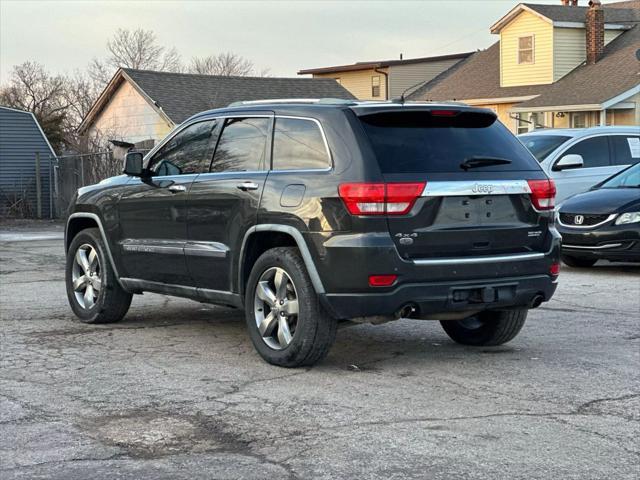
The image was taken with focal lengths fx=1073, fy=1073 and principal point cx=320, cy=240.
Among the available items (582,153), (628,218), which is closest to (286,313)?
(628,218)

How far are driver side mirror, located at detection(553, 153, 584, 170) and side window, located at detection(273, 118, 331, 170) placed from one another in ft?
30.7

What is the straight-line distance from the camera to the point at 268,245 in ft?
24.5

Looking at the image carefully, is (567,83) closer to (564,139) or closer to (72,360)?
(564,139)

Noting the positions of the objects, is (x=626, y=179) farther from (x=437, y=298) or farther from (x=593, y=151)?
(x=437, y=298)

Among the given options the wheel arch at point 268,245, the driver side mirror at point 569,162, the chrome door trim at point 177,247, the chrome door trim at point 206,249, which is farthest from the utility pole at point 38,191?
the wheel arch at point 268,245

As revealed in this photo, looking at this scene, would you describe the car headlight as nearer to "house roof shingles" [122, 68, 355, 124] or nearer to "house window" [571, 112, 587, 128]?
"house window" [571, 112, 587, 128]

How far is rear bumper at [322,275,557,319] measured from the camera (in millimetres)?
6711

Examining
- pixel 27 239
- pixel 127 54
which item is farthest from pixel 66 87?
pixel 27 239

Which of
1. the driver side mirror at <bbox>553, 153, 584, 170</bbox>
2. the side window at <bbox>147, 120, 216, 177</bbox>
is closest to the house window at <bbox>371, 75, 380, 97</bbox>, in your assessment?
the driver side mirror at <bbox>553, 153, 584, 170</bbox>

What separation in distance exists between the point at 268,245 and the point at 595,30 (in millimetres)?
33779

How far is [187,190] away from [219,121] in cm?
57

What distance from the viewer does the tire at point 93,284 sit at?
354 inches

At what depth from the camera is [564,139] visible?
16.8 meters

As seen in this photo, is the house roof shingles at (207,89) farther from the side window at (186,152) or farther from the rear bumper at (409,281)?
the rear bumper at (409,281)
